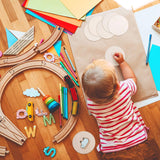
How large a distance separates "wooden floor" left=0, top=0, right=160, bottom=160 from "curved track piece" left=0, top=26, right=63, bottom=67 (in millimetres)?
23

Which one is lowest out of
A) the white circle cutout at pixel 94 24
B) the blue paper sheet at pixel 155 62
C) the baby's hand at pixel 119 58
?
the blue paper sheet at pixel 155 62

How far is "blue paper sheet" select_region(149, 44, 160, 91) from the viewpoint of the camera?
2.46 feet

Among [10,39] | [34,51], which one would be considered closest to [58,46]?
[34,51]

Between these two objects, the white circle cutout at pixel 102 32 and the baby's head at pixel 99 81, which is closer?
the baby's head at pixel 99 81

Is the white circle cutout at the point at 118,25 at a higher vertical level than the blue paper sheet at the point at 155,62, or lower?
higher

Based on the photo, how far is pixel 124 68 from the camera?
74 centimetres

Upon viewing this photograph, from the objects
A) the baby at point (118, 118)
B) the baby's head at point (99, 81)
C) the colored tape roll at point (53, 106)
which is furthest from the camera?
the colored tape roll at point (53, 106)

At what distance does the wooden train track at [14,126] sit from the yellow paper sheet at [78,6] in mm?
252

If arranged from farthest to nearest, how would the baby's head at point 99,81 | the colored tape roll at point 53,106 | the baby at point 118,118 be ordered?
the colored tape roll at point 53,106, the baby at point 118,118, the baby's head at point 99,81

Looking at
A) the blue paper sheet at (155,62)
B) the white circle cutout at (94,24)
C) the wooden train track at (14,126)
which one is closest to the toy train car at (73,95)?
the wooden train track at (14,126)

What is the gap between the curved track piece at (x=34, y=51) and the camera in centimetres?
76

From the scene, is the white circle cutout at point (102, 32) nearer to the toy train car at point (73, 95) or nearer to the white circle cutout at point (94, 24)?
the white circle cutout at point (94, 24)

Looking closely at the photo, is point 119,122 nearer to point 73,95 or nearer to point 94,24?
point 73,95

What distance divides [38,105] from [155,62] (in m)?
0.54
